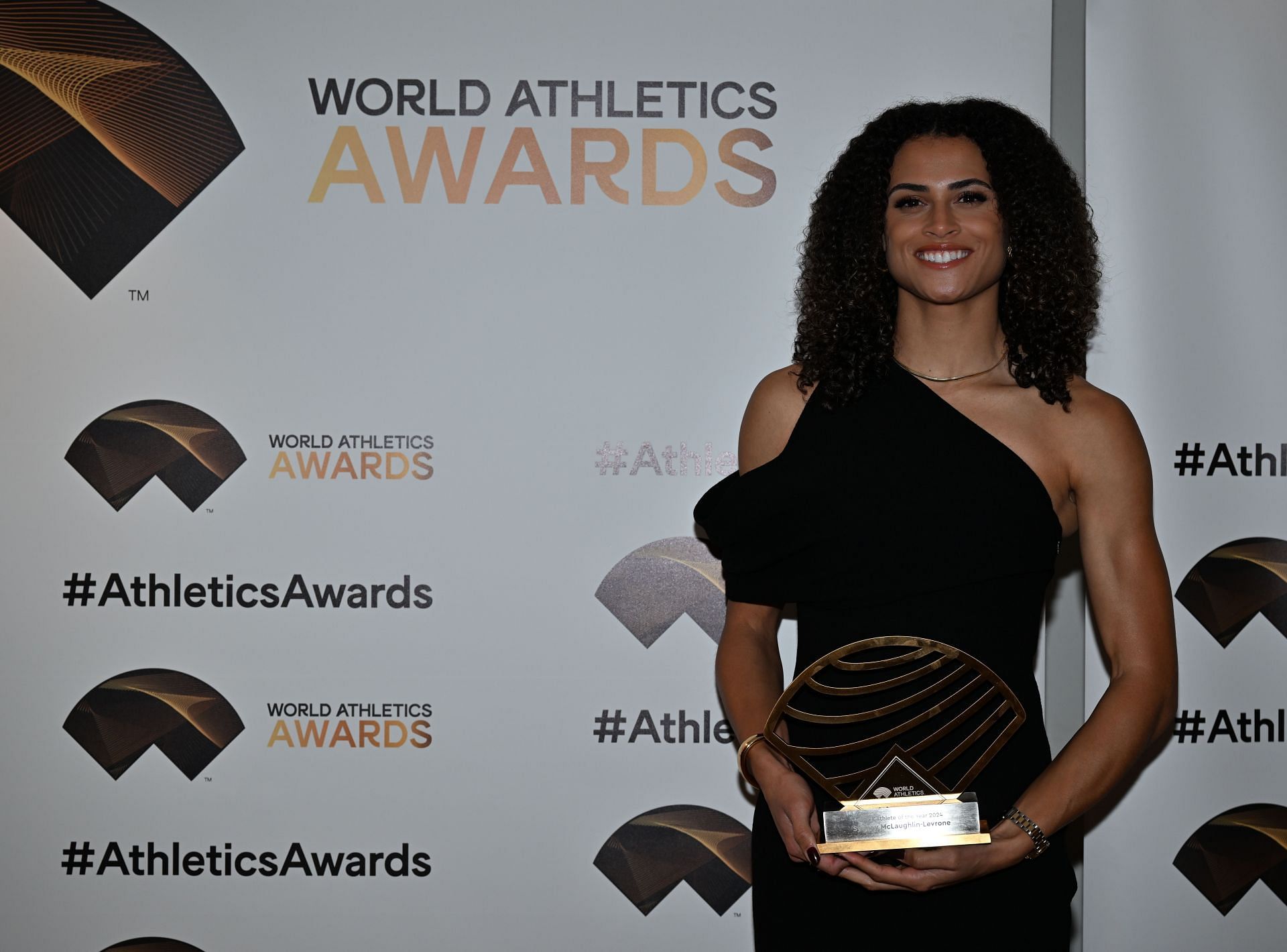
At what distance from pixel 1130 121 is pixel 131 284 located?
1986 millimetres

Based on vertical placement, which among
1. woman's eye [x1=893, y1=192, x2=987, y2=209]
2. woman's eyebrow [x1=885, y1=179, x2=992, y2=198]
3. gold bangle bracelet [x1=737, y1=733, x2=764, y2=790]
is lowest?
gold bangle bracelet [x1=737, y1=733, x2=764, y2=790]

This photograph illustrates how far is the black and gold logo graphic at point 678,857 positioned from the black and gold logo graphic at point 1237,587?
3.25ft

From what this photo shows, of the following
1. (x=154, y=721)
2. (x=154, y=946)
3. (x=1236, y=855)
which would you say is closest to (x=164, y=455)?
(x=154, y=721)

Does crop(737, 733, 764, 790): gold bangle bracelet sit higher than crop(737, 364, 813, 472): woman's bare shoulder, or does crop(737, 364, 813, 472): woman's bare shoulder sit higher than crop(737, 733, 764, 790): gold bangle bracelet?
crop(737, 364, 813, 472): woman's bare shoulder

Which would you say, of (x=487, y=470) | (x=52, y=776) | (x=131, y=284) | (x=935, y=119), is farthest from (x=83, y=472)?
(x=935, y=119)

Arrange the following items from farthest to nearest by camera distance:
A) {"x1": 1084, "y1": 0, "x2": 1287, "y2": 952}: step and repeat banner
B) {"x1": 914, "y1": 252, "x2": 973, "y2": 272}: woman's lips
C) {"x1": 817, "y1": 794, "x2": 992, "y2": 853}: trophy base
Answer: {"x1": 1084, "y1": 0, "x2": 1287, "y2": 952}: step and repeat banner < {"x1": 914, "y1": 252, "x2": 973, "y2": 272}: woman's lips < {"x1": 817, "y1": 794, "x2": 992, "y2": 853}: trophy base

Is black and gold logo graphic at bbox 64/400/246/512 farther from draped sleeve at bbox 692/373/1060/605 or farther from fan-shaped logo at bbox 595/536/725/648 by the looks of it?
draped sleeve at bbox 692/373/1060/605

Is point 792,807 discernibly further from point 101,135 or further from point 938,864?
point 101,135

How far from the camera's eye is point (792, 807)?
4.39 ft

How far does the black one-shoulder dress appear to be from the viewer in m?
1.40

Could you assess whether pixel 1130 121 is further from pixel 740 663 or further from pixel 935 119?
pixel 740 663

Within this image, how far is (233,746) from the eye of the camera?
2.05m

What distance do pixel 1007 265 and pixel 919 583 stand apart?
0.52 metres

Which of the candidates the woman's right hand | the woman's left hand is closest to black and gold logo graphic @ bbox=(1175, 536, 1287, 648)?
the woman's left hand
